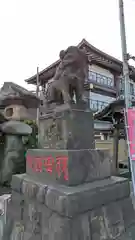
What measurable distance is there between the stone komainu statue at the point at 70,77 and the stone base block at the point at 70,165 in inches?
33.7

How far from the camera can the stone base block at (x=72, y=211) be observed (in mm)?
1888

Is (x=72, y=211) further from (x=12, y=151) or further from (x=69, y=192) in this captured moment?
(x=12, y=151)

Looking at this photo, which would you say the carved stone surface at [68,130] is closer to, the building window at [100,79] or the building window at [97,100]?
the building window at [97,100]

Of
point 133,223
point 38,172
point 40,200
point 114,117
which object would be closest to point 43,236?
point 40,200

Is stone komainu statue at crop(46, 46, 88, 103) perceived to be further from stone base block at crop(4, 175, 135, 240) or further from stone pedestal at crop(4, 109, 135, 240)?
stone base block at crop(4, 175, 135, 240)

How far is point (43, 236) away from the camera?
6.92 feet

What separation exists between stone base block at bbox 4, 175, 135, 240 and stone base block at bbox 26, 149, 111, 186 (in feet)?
0.34

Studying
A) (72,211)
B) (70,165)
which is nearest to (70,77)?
(70,165)

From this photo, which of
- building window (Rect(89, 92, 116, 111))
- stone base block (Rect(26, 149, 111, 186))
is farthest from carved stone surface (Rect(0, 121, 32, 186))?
building window (Rect(89, 92, 116, 111))

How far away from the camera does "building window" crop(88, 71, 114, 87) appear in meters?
13.5

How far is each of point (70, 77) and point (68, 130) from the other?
0.87m

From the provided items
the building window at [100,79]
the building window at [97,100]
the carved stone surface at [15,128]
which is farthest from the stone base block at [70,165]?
the building window at [100,79]

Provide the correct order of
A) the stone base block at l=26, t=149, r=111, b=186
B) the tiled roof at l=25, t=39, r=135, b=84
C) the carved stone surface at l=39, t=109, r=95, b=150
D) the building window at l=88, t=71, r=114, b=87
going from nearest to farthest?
the stone base block at l=26, t=149, r=111, b=186 < the carved stone surface at l=39, t=109, r=95, b=150 < the tiled roof at l=25, t=39, r=135, b=84 < the building window at l=88, t=71, r=114, b=87

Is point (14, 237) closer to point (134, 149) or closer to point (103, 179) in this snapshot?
point (103, 179)
